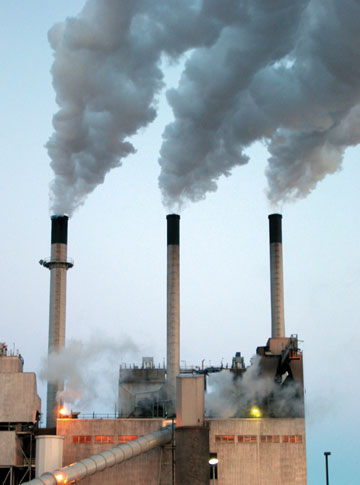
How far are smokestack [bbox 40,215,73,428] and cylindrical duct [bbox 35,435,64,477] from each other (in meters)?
17.3

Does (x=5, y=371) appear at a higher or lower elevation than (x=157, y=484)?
higher

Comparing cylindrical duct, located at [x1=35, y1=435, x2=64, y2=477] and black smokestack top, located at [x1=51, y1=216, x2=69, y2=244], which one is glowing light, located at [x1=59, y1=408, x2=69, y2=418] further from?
black smokestack top, located at [x1=51, y1=216, x2=69, y2=244]

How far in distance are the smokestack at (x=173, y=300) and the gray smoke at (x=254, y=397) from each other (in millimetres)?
4848

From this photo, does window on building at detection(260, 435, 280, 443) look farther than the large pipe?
Yes

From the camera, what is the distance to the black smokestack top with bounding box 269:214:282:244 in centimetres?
7612

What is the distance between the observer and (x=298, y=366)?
6494cm

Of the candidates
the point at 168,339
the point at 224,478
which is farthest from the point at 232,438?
the point at 168,339

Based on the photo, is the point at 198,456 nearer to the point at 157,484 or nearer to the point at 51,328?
the point at 157,484

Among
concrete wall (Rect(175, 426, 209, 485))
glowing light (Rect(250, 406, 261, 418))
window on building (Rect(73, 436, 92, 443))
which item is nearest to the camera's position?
concrete wall (Rect(175, 426, 209, 485))

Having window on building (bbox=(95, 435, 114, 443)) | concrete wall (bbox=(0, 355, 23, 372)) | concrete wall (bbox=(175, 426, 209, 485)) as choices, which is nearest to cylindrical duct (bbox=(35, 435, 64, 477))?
window on building (bbox=(95, 435, 114, 443))

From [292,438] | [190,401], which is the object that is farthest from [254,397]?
[190,401]

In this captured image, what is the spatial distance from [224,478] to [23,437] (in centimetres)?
1549

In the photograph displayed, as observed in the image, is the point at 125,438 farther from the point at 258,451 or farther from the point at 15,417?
the point at 258,451

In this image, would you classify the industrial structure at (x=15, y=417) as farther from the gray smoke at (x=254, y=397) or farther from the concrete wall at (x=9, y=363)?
the gray smoke at (x=254, y=397)
